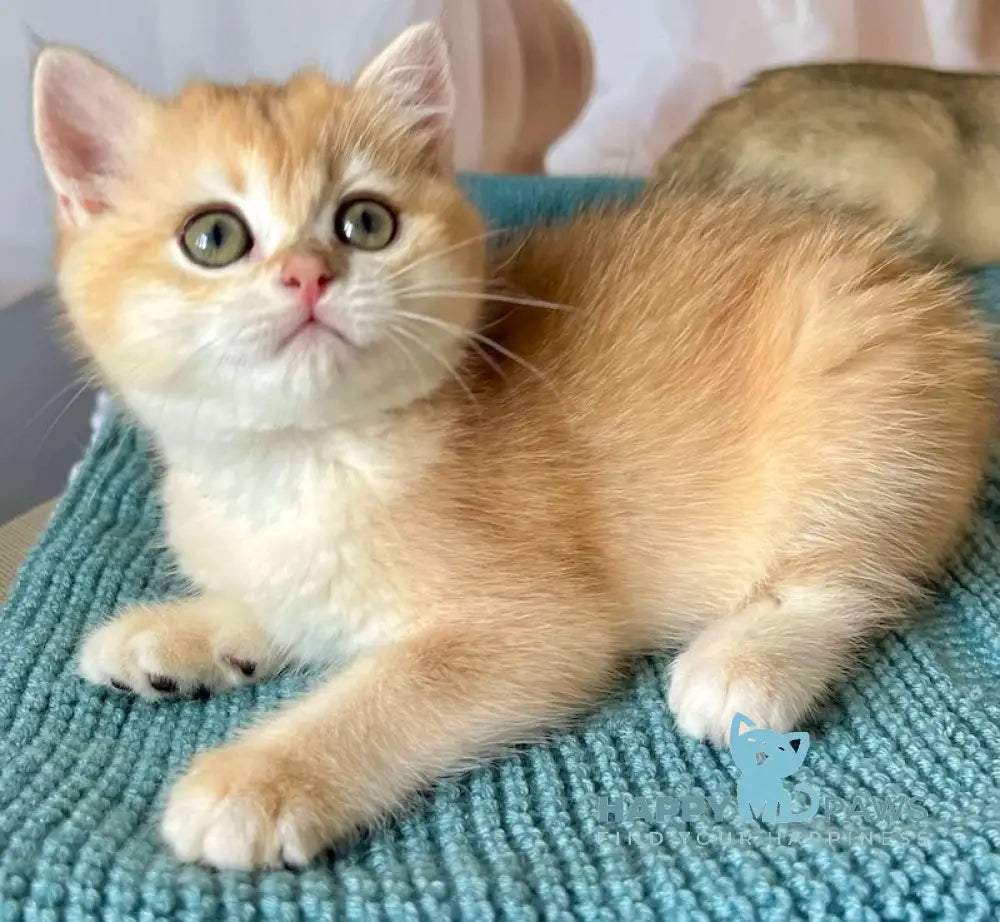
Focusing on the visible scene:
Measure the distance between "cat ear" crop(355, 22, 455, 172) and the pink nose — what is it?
0.23 m

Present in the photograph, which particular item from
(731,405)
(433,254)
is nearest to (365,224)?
(433,254)

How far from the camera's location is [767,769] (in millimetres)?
783

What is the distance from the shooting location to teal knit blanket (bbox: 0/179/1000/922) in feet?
2.12

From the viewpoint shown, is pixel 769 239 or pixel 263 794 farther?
pixel 769 239

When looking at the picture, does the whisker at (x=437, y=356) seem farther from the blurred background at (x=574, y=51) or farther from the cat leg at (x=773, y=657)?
the blurred background at (x=574, y=51)

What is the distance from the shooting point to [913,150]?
6.07 feet

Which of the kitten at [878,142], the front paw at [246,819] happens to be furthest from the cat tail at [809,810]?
the kitten at [878,142]

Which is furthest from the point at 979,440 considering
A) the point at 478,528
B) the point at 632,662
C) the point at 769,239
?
the point at 478,528

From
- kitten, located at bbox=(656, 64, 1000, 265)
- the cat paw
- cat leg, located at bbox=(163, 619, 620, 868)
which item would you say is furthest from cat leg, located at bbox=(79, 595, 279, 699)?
kitten, located at bbox=(656, 64, 1000, 265)

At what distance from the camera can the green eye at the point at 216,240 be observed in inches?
30.9

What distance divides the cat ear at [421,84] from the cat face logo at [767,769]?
1.72 ft

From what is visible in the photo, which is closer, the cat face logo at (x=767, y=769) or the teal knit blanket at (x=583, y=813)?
the teal knit blanket at (x=583, y=813)

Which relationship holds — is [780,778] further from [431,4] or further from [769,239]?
[431,4]

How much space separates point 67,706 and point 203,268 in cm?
39
